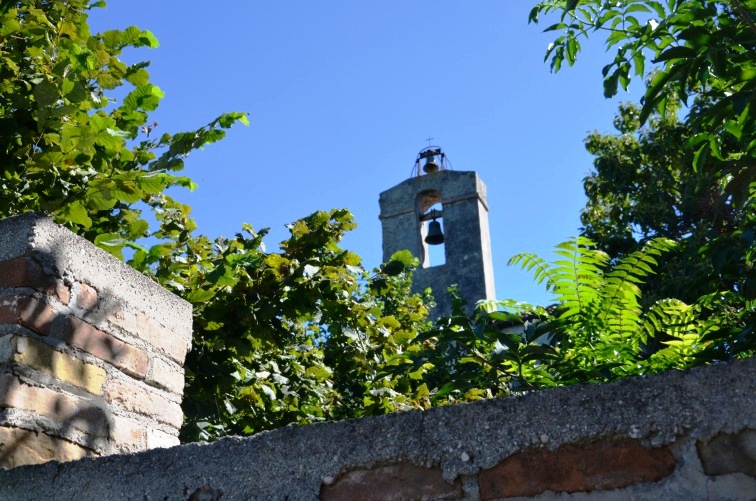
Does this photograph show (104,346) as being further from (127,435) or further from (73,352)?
(127,435)

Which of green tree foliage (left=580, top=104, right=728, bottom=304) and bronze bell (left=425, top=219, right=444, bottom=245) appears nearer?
green tree foliage (left=580, top=104, right=728, bottom=304)

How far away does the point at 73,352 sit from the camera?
2.12 meters

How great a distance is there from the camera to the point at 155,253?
113 inches

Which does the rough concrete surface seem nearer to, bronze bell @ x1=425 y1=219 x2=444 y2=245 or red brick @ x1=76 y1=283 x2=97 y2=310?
red brick @ x1=76 y1=283 x2=97 y2=310

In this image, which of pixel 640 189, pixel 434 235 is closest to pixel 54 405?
pixel 640 189

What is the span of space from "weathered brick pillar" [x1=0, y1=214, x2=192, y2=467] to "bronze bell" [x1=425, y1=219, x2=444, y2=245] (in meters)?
15.2

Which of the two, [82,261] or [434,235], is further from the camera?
[434,235]

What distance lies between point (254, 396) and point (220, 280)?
1.92 meters

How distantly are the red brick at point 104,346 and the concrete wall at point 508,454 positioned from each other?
364 millimetres

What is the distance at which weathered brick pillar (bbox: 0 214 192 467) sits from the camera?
1.99 meters

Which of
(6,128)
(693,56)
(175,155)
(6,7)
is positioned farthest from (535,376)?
(6,7)

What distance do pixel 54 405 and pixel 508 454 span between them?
112 centimetres

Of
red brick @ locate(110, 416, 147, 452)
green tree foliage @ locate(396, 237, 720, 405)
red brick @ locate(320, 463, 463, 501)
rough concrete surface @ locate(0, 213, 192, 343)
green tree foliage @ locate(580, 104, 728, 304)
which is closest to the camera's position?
red brick @ locate(320, 463, 463, 501)

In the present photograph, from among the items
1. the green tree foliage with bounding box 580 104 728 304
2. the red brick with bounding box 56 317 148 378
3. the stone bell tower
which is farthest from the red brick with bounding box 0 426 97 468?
the stone bell tower
